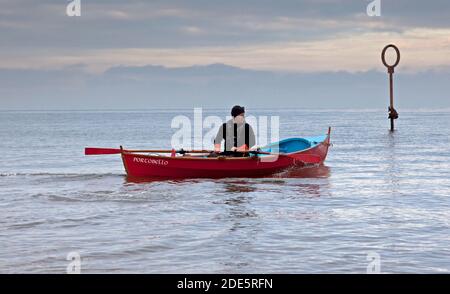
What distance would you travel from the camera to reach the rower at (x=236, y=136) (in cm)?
1964

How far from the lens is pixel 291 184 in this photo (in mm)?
20453

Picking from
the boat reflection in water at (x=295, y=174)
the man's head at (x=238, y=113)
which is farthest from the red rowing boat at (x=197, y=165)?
the man's head at (x=238, y=113)

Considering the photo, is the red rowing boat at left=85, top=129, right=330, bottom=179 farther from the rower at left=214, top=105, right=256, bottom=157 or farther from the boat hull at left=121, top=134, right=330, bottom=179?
the rower at left=214, top=105, right=256, bottom=157

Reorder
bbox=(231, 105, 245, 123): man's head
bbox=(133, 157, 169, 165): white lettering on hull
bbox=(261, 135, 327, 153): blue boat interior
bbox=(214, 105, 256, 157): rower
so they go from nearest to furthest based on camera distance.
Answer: bbox=(231, 105, 245, 123): man's head → bbox=(214, 105, 256, 157): rower → bbox=(133, 157, 169, 165): white lettering on hull → bbox=(261, 135, 327, 153): blue boat interior

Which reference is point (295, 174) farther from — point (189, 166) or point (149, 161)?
point (149, 161)

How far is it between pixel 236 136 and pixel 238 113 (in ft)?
4.03

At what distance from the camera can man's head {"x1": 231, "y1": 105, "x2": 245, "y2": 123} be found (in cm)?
1902

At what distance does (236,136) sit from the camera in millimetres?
20125

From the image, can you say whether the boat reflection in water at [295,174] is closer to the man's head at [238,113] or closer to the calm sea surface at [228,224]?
the calm sea surface at [228,224]

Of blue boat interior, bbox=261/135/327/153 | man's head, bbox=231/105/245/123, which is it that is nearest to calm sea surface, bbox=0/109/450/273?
blue boat interior, bbox=261/135/327/153

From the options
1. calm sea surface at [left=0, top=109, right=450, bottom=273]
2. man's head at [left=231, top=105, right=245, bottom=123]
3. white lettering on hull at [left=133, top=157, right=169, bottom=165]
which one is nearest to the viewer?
calm sea surface at [left=0, top=109, right=450, bottom=273]
